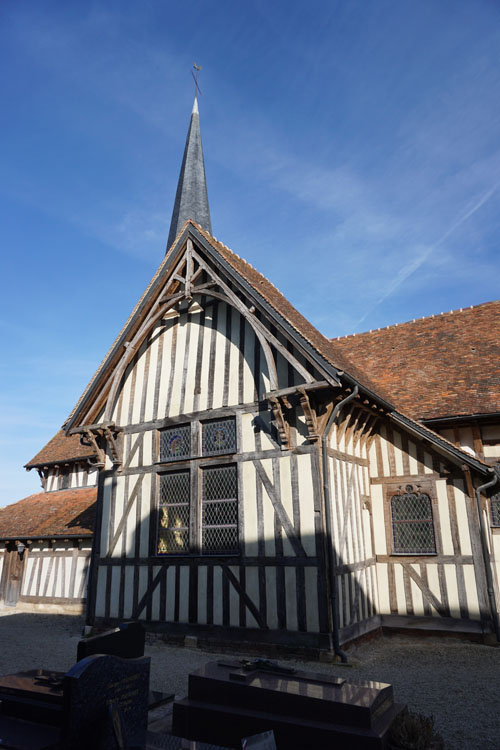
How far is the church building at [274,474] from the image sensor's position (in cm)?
859

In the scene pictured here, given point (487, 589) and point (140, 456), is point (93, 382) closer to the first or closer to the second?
point (140, 456)

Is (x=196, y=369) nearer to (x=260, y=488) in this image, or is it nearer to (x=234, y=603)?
(x=260, y=488)

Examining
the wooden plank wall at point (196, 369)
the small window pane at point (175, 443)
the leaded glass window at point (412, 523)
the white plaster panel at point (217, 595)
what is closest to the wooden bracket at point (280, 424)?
the wooden plank wall at point (196, 369)

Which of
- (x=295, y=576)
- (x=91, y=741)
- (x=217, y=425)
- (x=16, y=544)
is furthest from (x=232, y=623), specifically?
(x=16, y=544)

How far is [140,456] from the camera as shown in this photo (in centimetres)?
1082

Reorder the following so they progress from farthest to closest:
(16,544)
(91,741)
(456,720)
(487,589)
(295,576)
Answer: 1. (16,544)
2. (487,589)
3. (295,576)
4. (456,720)
5. (91,741)

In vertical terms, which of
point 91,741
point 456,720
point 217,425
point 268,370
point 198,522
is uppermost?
point 268,370

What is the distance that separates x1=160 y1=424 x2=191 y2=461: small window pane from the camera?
10.4m

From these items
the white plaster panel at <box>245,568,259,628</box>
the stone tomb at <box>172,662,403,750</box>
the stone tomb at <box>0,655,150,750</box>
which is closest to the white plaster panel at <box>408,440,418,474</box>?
the white plaster panel at <box>245,568,259,628</box>

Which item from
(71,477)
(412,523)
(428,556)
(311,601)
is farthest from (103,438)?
(428,556)

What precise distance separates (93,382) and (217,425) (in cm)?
306

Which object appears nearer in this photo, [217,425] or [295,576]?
[295,576]

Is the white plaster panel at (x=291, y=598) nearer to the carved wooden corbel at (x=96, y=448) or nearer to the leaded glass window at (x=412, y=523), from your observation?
the leaded glass window at (x=412, y=523)

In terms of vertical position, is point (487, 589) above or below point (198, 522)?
below
